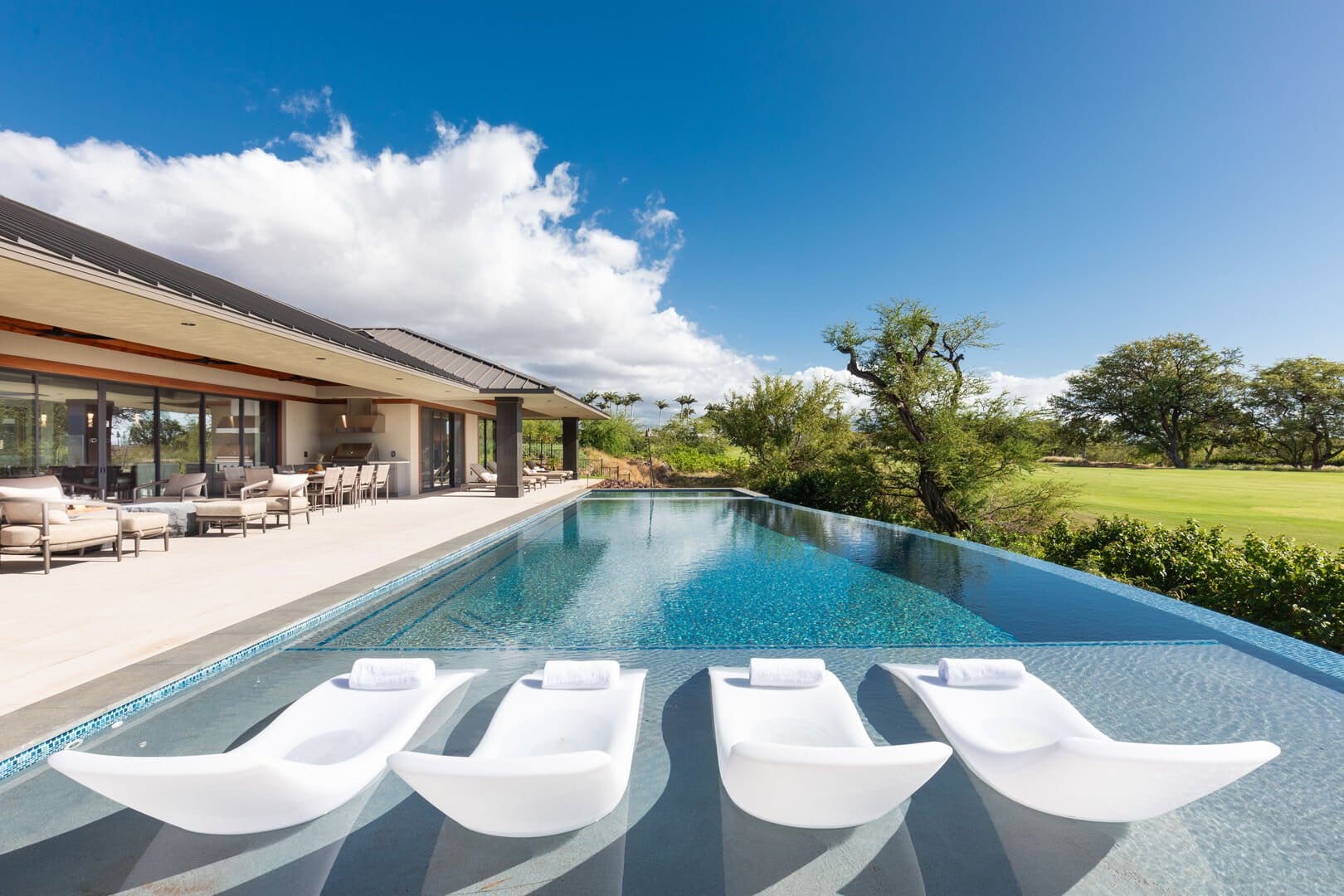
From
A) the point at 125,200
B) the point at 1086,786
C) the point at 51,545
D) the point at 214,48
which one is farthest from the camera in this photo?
the point at 125,200

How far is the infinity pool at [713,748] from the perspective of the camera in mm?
1992

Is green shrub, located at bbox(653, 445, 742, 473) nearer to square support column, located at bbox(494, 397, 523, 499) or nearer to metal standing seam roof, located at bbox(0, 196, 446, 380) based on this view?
square support column, located at bbox(494, 397, 523, 499)

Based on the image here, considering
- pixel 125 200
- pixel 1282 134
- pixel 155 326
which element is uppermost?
pixel 125 200

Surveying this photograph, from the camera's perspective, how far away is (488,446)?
21.3 meters

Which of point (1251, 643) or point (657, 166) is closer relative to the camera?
point (1251, 643)

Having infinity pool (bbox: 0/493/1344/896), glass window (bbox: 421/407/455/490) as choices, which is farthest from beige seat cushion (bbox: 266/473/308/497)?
glass window (bbox: 421/407/455/490)

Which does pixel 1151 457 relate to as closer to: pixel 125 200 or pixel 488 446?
pixel 488 446

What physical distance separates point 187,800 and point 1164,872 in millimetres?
3340

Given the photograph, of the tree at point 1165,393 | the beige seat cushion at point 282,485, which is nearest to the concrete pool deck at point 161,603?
the beige seat cushion at point 282,485

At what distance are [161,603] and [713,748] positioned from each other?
16.0 feet

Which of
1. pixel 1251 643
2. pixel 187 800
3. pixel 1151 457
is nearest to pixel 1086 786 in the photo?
pixel 187 800

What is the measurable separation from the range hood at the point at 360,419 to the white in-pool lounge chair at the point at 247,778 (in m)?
13.5

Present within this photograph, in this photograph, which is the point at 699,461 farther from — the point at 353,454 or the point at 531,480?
the point at 353,454

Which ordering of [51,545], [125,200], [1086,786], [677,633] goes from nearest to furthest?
[1086,786] < [677,633] < [51,545] < [125,200]
